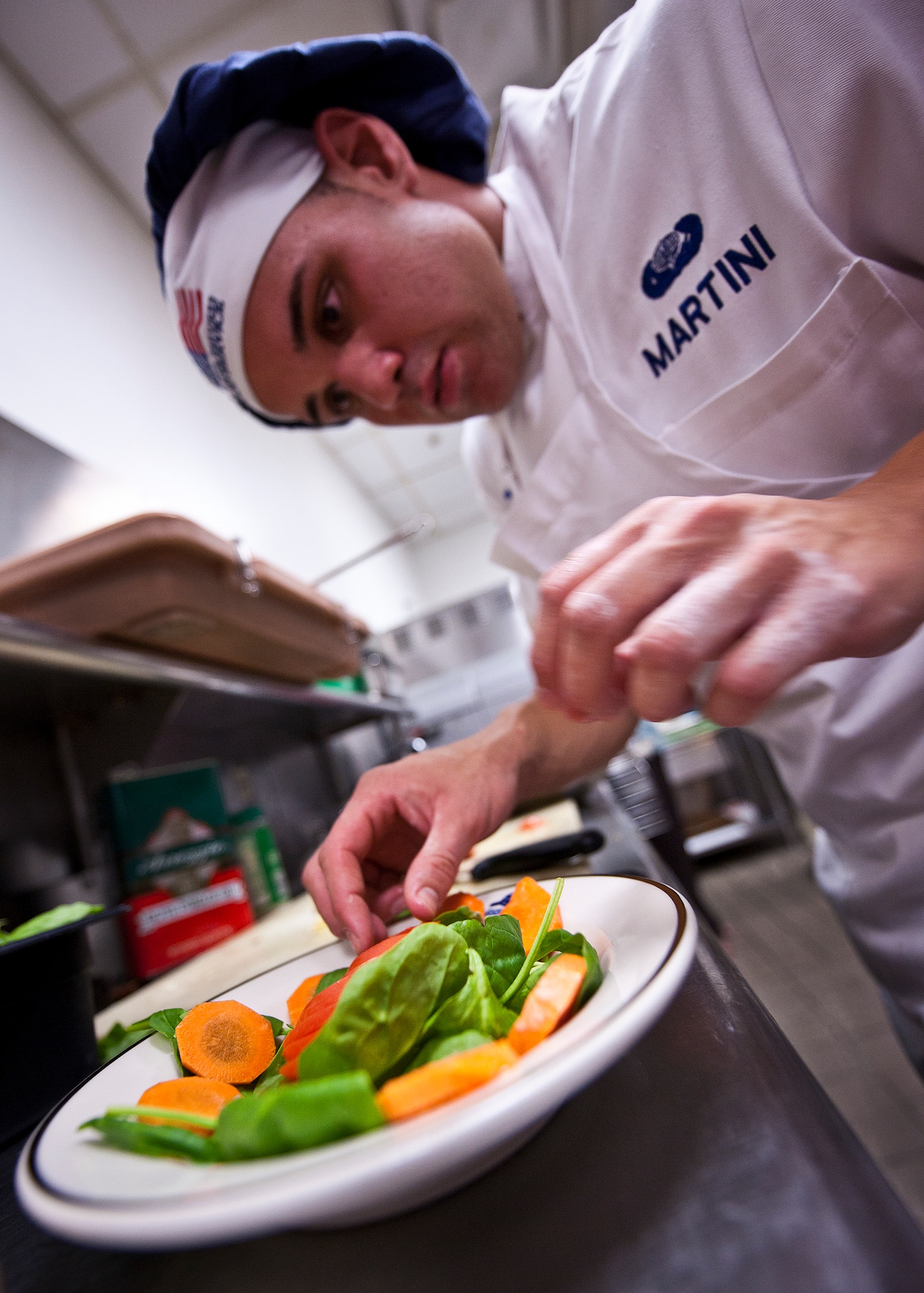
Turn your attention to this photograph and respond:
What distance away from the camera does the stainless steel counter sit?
21cm

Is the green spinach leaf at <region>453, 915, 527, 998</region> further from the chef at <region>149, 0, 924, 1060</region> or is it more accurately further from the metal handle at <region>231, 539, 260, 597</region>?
the metal handle at <region>231, 539, 260, 597</region>

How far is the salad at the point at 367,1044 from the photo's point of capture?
240 mm

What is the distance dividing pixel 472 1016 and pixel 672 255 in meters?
0.81

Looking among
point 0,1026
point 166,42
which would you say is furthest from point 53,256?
point 0,1026

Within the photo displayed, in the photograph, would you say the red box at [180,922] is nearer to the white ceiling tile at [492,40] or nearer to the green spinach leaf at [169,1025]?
the green spinach leaf at [169,1025]

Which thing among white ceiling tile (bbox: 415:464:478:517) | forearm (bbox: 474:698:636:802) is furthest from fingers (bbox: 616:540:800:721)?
white ceiling tile (bbox: 415:464:478:517)

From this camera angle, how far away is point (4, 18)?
5.53 feet

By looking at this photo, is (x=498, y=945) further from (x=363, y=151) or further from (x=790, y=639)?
(x=363, y=151)

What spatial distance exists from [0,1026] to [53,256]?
1.98 metres

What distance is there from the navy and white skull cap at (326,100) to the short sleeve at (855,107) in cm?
49

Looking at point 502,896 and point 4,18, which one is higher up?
point 4,18

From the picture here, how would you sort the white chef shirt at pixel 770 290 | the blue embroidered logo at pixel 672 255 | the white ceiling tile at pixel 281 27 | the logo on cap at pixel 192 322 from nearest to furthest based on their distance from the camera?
the white chef shirt at pixel 770 290 < the blue embroidered logo at pixel 672 255 < the logo on cap at pixel 192 322 < the white ceiling tile at pixel 281 27

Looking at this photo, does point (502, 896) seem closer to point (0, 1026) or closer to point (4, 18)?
point (0, 1026)

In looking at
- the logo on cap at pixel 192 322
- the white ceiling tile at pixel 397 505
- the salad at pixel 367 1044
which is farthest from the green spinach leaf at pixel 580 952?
the white ceiling tile at pixel 397 505
